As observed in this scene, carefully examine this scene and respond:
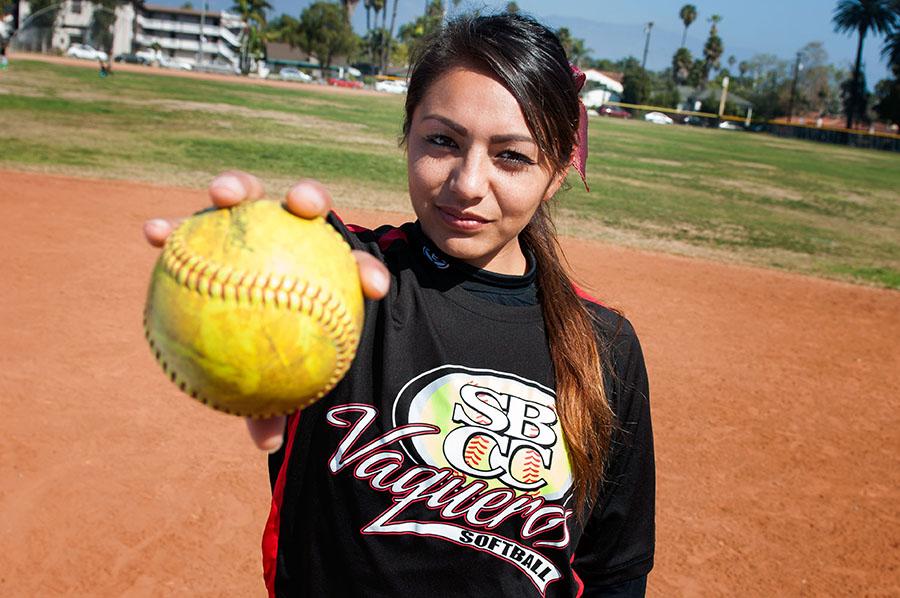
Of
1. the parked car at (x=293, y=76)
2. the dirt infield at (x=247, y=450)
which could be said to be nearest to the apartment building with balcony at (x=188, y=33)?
A: the parked car at (x=293, y=76)

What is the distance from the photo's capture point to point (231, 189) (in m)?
1.19

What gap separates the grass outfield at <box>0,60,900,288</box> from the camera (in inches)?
417

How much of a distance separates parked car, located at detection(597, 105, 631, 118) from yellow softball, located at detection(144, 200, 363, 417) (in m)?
59.2

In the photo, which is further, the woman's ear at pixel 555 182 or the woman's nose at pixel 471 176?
the woman's ear at pixel 555 182

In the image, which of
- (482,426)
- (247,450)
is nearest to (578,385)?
(482,426)

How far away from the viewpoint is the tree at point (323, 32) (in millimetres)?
68688

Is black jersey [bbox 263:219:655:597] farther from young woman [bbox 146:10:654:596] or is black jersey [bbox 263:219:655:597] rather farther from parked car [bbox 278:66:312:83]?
parked car [bbox 278:66:312:83]

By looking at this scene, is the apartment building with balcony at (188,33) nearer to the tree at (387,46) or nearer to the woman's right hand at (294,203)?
the tree at (387,46)

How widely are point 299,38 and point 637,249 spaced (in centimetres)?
6760

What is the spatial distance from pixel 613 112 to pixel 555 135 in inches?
2425

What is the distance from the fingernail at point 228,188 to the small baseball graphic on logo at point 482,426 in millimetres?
537

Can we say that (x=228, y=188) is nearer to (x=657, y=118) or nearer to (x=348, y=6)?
(x=657, y=118)

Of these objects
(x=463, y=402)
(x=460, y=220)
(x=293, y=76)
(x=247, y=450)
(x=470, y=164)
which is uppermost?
(x=293, y=76)

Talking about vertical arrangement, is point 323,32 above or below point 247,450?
above
